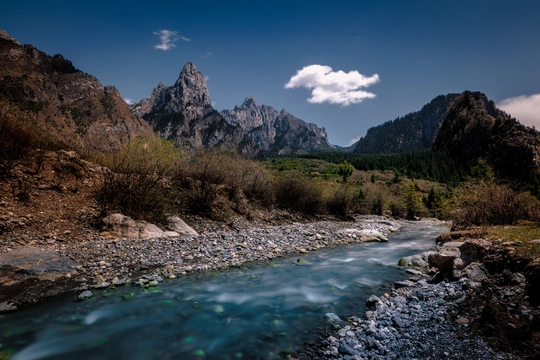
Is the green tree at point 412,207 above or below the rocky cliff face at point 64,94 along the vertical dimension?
below

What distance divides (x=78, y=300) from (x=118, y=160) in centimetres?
881

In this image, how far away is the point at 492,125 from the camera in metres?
106

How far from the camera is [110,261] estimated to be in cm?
823

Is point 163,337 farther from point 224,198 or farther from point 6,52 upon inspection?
point 6,52

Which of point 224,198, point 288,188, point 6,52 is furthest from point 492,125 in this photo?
point 6,52

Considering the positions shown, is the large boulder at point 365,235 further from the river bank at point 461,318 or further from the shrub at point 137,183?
the shrub at point 137,183

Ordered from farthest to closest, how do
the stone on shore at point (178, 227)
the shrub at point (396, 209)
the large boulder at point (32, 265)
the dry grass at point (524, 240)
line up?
1. the shrub at point (396, 209)
2. the stone on shore at point (178, 227)
3. the large boulder at point (32, 265)
4. the dry grass at point (524, 240)

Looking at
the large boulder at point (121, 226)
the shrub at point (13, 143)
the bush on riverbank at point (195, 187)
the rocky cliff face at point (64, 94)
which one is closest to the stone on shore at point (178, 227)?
the bush on riverbank at point (195, 187)

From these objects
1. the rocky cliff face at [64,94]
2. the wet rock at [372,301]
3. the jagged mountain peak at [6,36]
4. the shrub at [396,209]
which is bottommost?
the shrub at [396,209]

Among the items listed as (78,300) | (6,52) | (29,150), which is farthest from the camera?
(6,52)

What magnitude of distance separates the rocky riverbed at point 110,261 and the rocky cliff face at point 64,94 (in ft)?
295

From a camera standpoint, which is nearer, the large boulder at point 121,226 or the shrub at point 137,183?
the large boulder at point 121,226

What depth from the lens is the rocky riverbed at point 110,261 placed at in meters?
6.39

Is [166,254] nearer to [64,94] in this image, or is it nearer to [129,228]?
[129,228]
